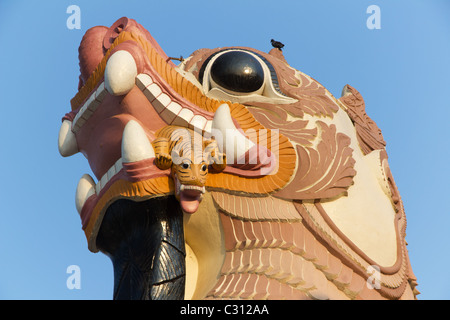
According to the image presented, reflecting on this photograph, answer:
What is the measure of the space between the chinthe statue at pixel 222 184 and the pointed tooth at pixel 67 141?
0.01 m

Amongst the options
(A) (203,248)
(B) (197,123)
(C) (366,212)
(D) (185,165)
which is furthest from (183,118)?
(C) (366,212)

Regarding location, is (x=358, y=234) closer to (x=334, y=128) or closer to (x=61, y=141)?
(x=334, y=128)

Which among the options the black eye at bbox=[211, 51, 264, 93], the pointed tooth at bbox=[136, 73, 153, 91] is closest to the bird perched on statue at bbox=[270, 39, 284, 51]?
the black eye at bbox=[211, 51, 264, 93]

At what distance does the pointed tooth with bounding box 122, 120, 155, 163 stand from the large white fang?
52 cm

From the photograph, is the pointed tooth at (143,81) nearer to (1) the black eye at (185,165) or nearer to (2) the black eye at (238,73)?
(2) the black eye at (238,73)

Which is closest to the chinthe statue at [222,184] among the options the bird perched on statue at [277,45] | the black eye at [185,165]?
the black eye at [185,165]

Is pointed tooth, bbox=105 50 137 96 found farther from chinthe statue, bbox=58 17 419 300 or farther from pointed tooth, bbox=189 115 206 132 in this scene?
pointed tooth, bbox=189 115 206 132

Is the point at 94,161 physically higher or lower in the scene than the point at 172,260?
higher

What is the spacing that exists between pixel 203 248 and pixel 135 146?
0.96 m
